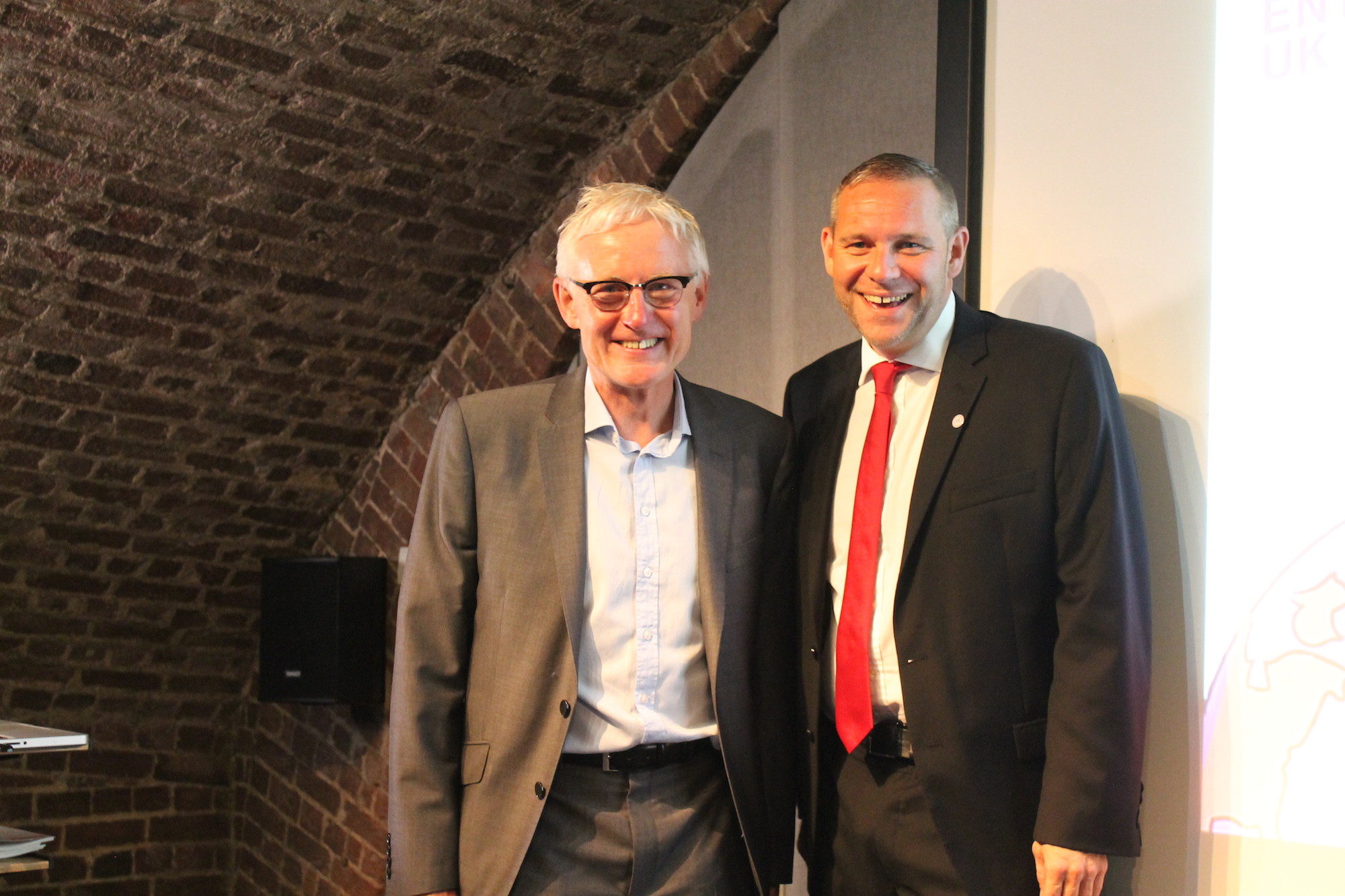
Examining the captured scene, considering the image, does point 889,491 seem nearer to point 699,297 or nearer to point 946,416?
point 946,416

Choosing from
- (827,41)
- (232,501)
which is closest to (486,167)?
(827,41)

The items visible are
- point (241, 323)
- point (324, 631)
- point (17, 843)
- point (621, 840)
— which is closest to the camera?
point (621, 840)

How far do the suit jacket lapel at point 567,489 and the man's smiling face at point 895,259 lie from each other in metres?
0.55

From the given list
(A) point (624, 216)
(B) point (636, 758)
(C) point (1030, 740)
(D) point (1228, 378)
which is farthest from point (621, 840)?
(D) point (1228, 378)

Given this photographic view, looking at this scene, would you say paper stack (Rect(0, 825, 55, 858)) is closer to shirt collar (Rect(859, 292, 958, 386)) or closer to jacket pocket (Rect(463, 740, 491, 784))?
jacket pocket (Rect(463, 740, 491, 784))

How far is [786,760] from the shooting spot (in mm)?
2260

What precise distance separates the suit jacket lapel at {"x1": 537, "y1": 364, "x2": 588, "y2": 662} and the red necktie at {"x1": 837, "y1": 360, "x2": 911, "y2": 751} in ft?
1.54

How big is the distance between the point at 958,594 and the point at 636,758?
1.99 ft

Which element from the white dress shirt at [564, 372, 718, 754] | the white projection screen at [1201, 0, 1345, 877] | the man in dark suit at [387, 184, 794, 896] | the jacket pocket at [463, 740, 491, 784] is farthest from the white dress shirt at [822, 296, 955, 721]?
the jacket pocket at [463, 740, 491, 784]

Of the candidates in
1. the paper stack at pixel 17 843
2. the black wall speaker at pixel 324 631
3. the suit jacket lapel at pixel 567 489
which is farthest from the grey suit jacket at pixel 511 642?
the black wall speaker at pixel 324 631

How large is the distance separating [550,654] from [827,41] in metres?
2.28

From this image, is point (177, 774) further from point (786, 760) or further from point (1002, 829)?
point (1002, 829)

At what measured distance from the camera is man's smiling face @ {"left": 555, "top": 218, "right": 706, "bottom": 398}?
7.11ft

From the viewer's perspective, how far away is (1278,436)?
2.12 meters
